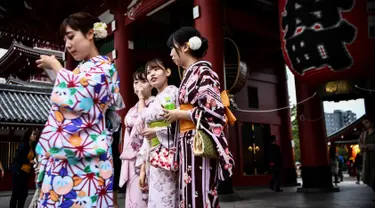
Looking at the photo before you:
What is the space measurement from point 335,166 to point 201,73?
12.2 m

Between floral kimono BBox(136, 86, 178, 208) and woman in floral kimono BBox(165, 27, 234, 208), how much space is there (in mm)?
327

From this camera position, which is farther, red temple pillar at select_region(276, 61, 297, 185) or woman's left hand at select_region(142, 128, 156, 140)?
red temple pillar at select_region(276, 61, 297, 185)

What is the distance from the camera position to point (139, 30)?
33.3 feet

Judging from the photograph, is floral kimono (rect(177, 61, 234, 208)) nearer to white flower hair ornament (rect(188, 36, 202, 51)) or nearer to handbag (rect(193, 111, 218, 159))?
handbag (rect(193, 111, 218, 159))

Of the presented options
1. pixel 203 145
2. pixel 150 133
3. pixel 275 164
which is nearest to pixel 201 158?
pixel 203 145

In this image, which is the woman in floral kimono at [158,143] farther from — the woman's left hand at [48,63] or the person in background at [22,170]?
the person in background at [22,170]

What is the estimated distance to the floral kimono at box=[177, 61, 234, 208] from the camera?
7.97 feet

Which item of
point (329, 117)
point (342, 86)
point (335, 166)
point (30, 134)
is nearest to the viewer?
point (342, 86)

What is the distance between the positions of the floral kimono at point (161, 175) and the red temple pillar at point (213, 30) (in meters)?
3.74

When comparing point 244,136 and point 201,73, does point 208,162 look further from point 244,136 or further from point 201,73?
point 244,136

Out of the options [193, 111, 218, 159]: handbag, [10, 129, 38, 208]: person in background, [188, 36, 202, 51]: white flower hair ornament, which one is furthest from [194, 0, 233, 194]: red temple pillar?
[193, 111, 218, 159]: handbag

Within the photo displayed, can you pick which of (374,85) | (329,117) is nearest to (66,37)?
(374,85)

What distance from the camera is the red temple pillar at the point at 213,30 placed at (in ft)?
22.5

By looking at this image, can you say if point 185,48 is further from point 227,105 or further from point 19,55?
point 19,55
